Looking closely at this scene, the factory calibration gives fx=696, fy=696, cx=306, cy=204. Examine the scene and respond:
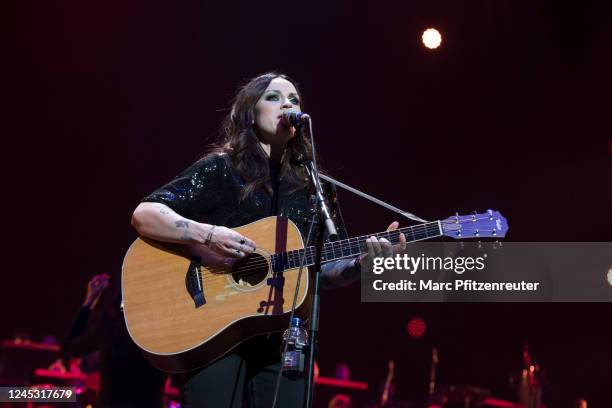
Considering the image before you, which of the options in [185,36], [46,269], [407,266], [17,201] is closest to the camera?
[407,266]

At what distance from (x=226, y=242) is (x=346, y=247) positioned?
1.75ft

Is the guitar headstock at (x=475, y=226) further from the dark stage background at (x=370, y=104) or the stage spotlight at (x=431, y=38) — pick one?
the stage spotlight at (x=431, y=38)

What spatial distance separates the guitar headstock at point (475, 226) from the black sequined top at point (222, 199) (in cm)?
54

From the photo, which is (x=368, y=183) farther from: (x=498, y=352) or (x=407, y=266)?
(x=498, y=352)

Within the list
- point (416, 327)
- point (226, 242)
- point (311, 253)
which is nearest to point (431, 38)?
point (416, 327)

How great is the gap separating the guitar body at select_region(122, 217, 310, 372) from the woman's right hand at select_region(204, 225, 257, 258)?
3.6 inches

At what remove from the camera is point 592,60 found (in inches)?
289

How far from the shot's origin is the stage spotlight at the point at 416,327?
29.9 ft

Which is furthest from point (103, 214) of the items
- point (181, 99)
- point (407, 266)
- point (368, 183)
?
point (407, 266)

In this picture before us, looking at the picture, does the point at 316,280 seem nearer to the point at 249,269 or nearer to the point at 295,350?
the point at 295,350

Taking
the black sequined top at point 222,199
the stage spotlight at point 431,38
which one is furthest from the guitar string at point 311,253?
the stage spotlight at point 431,38

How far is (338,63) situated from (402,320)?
355cm

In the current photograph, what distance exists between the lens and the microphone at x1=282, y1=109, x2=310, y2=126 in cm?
291

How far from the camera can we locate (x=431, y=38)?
7477mm
